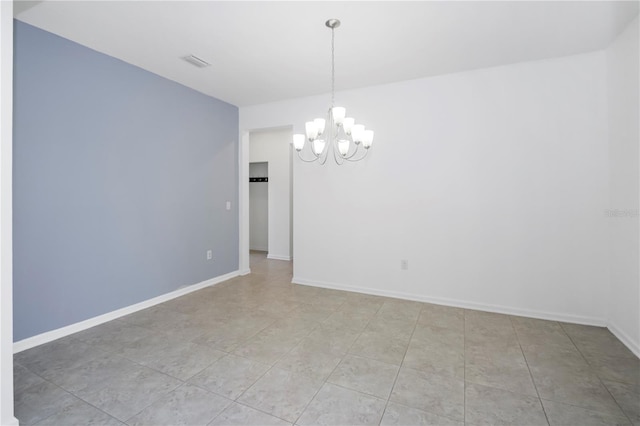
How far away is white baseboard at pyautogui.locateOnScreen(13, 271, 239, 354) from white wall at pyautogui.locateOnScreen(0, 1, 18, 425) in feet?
3.99

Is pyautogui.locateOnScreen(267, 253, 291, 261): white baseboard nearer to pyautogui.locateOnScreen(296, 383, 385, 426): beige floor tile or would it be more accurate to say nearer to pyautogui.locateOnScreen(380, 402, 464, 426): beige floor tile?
pyautogui.locateOnScreen(296, 383, 385, 426): beige floor tile

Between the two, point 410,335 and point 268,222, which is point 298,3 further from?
point 268,222

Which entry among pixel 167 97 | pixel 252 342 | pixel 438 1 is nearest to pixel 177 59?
pixel 167 97

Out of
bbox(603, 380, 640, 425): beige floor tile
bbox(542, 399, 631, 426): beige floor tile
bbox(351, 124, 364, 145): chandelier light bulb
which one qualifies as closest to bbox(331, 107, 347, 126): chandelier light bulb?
bbox(351, 124, 364, 145): chandelier light bulb

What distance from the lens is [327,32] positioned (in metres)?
2.64

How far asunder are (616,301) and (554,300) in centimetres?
48

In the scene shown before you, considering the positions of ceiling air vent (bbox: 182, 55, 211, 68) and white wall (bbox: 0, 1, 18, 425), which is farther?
ceiling air vent (bbox: 182, 55, 211, 68)

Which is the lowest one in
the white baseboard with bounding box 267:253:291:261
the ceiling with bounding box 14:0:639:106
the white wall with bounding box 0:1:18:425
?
the white baseboard with bounding box 267:253:291:261

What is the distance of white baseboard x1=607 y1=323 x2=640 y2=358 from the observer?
243 cm

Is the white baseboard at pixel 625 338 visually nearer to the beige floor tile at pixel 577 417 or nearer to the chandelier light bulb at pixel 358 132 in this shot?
the beige floor tile at pixel 577 417

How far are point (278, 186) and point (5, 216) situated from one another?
5.12 meters

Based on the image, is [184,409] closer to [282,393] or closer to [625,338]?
[282,393]

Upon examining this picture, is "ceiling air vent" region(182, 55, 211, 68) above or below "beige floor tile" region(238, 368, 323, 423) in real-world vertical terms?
above

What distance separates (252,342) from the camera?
105 inches
